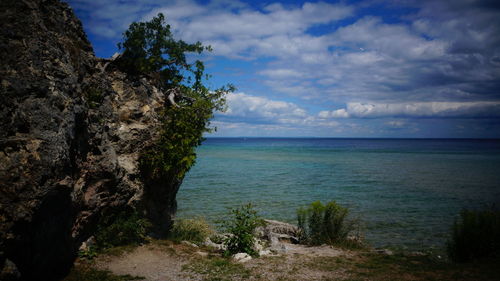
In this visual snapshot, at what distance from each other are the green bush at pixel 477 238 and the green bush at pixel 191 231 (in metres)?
10.5

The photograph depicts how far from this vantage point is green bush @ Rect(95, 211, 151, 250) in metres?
8.84

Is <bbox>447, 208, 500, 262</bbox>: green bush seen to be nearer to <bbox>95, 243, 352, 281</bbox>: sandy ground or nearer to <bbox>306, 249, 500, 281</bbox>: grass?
<bbox>306, 249, 500, 281</bbox>: grass

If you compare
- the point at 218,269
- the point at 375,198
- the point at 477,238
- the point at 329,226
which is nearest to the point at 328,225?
the point at 329,226

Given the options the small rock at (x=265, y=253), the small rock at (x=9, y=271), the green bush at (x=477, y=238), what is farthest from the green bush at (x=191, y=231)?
the green bush at (x=477, y=238)

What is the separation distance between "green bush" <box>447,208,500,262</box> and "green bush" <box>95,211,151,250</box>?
1141 centimetres

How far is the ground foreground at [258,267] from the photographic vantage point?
7.66 metres

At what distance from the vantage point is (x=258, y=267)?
8.62 m

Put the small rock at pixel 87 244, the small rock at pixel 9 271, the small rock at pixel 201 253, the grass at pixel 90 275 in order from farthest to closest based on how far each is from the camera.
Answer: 1. the small rock at pixel 201 253
2. the small rock at pixel 87 244
3. the grass at pixel 90 275
4. the small rock at pixel 9 271

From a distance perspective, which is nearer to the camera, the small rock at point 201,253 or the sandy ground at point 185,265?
the sandy ground at point 185,265

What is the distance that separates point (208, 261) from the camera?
29.7ft

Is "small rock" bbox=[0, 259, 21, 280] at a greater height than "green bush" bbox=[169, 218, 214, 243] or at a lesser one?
greater

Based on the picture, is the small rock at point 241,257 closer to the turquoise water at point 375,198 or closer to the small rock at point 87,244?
the small rock at point 87,244

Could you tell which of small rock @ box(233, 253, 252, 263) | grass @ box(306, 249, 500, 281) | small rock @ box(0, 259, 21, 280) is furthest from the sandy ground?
small rock @ box(0, 259, 21, 280)

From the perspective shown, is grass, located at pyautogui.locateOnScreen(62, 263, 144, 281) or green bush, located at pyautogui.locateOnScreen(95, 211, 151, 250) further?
green bush, located at pyautogui.locateOnScreen(95, 211, 151, 250)
